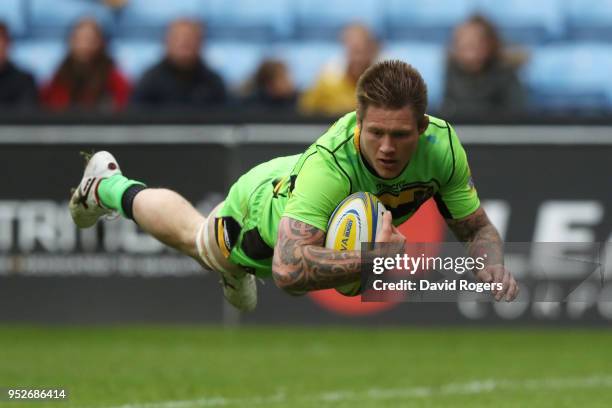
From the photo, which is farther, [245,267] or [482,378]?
[482,378]

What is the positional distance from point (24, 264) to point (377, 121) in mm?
6150

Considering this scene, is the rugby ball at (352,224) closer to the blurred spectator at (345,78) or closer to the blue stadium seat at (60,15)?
the blurred spectator at (345,78)

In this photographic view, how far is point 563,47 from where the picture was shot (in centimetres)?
1446

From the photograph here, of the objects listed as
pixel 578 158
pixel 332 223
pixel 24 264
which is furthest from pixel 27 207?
pixel 332 223

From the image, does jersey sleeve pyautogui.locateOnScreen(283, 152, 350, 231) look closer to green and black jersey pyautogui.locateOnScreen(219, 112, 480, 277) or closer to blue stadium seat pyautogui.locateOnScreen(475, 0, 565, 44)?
green and black jersey pyautogui.locateOnScreen(219, 112, 480, 277)

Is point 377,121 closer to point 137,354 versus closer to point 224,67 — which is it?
point 137,354

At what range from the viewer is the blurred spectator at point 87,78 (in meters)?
12.7

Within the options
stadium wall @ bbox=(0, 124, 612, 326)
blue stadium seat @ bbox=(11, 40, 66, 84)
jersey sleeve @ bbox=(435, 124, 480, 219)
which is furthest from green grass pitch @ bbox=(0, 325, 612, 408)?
blue stadium seat @ bbox=(11, 40, 66, 84)

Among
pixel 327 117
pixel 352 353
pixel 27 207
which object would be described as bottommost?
pixel 352 353

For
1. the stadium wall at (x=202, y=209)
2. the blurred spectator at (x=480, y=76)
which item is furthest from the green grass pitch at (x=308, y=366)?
the blurred spectator at (x=480, y=76)

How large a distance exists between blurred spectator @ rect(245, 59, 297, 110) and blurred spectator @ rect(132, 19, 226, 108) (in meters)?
0.36

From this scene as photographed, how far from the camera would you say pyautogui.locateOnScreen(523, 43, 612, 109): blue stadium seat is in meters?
14.0

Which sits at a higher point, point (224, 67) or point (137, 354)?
point (224, 67)

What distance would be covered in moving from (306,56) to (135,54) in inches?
73.1
